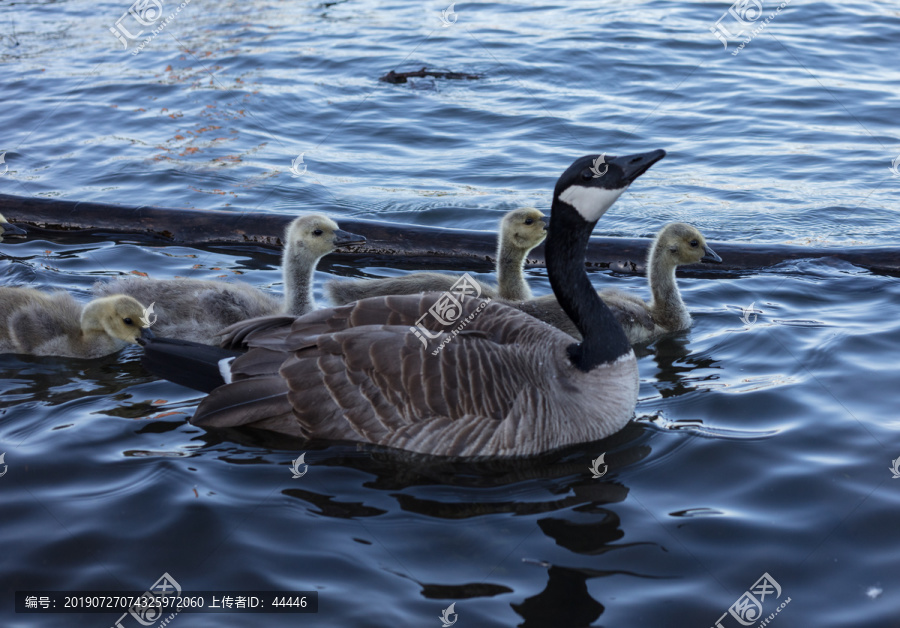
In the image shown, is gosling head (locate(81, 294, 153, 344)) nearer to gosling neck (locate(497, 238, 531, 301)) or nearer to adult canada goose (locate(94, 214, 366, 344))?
adult canada goose (locate(94, 214, 366, 344))

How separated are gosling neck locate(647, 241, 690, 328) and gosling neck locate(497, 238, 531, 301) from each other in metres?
1.18

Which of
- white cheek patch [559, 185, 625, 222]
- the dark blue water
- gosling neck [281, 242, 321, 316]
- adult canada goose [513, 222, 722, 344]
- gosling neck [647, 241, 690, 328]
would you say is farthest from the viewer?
gosling neck [647, 241, 690, 328]

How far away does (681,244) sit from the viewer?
7961mm

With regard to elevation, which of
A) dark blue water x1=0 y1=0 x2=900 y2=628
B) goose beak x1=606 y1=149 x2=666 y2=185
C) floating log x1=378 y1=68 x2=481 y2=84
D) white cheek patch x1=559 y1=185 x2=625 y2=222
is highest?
floating log x1=378 y1=68 x2=481 y2=84

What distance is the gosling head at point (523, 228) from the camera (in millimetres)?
7980

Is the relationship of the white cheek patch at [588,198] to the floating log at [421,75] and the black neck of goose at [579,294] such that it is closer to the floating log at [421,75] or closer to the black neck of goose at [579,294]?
the black neck of goose at [579,294]

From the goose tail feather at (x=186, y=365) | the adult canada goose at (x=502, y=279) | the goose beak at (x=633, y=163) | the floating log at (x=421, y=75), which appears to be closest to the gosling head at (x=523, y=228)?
the adult canada goose at (x=502, y=279)

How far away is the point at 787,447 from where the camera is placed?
590 centimetres

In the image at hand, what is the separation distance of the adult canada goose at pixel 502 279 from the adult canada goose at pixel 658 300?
53 cm

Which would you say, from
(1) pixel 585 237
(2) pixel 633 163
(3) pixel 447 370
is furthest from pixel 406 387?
(2) pixel 633 163

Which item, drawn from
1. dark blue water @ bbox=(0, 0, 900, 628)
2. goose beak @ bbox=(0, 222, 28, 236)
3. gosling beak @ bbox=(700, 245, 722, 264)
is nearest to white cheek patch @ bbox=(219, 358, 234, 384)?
dark blue water @ bbox=(0, 0, 900, 628)

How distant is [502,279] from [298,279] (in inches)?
75.2

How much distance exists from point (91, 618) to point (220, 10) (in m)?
19.7

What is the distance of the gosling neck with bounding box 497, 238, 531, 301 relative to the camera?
812 cm
